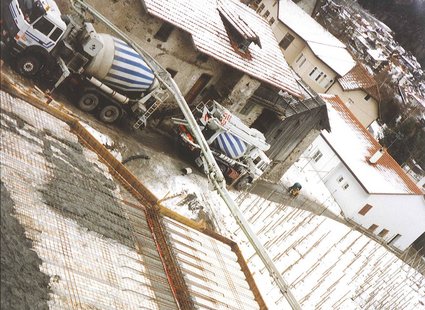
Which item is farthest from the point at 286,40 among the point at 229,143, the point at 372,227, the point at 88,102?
the point at 88,102

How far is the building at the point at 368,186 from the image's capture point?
101ft

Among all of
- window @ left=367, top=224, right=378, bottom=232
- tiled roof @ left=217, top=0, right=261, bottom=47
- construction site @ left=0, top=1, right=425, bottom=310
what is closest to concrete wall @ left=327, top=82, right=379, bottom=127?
window @ left=367, top=224, right=378, bottom=232

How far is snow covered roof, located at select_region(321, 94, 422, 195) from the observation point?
102 feet

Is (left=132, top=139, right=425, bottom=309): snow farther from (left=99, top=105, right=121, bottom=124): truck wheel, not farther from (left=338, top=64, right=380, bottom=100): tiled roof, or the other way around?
(left=338, top=64, right=380, bottom=100): tiled roof

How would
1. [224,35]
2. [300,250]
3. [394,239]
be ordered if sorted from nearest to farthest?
[224,35] < [300,250] < [394,239]

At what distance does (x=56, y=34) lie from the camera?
49.3ft

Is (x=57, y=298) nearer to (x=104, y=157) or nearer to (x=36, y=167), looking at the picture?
(x=36, y=167)

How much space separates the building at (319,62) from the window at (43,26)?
31438mm

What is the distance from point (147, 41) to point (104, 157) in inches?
347

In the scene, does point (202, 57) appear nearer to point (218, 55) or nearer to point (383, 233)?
point (218, 55)

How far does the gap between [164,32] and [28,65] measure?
20.3 ft

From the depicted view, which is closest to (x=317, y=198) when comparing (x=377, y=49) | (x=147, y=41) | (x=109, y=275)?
(x=147, y=41)

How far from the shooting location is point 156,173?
59.0ft

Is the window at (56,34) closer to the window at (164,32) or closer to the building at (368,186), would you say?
the window at (164,32)
